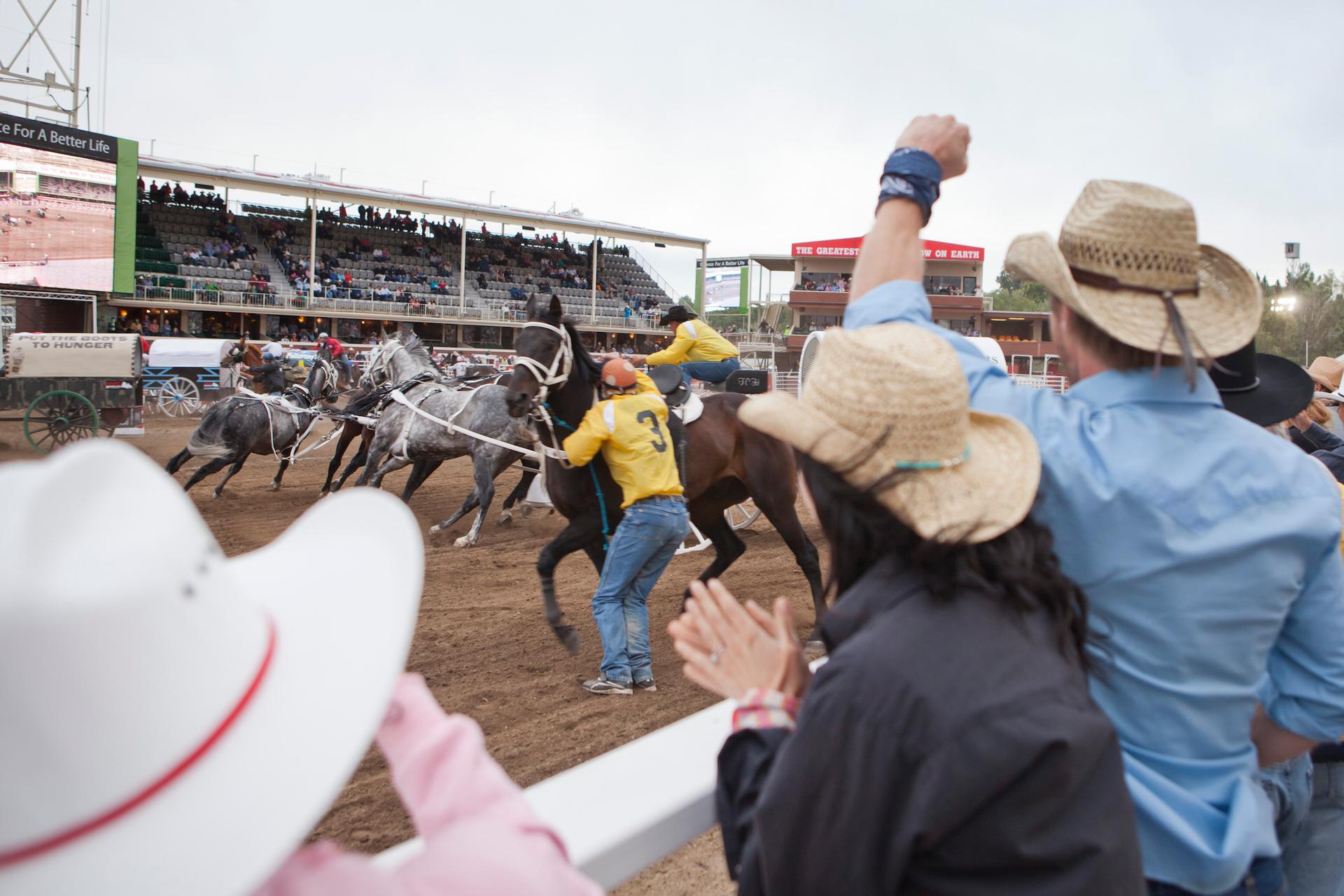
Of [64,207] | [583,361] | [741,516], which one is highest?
[64,207]

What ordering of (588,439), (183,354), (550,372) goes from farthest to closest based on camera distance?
(183,354) < (550,372) < (588,439)

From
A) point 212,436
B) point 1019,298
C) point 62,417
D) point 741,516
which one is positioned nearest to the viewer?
point 741,516

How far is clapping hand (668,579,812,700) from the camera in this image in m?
1.32

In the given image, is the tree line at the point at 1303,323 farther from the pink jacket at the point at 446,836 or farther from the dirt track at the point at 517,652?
the pink jacket at the point at 446,836

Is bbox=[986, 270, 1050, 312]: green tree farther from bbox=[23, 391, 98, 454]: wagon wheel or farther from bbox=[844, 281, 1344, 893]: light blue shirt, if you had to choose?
bbox=[844, 281, 1344, 893]: light blue shirt

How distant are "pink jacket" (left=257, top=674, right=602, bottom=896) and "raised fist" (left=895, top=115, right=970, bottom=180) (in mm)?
1322

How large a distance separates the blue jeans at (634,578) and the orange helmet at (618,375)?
68cm

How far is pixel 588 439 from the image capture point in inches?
192

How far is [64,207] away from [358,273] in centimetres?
1424

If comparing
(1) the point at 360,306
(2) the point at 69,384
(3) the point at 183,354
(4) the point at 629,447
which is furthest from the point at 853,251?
(4) the point at 629,447

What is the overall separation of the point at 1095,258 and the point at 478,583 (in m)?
6.95

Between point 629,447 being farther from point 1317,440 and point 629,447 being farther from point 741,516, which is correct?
point 741,516

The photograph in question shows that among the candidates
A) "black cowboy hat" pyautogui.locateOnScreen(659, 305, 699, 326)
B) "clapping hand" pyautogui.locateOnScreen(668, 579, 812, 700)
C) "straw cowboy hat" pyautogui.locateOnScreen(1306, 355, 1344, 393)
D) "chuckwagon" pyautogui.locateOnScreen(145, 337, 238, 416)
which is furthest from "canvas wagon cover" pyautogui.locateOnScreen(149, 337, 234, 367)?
"clapping hand" pyautogui.locateOnScreen(668, 579, 812, 700)

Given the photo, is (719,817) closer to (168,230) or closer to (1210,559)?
(1210,559)
